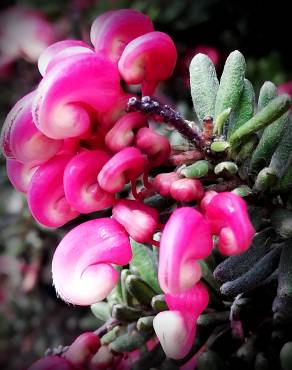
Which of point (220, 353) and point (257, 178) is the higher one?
point (257, 178)

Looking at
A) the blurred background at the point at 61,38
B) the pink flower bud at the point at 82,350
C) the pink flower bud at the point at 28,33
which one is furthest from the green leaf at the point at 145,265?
the pink flower bud at the point at 28,33

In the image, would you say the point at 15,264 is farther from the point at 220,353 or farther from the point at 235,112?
the point at 235,112

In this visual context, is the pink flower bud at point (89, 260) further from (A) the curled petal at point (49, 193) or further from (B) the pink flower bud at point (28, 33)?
(B) the pink flower bud at point (28, 33)

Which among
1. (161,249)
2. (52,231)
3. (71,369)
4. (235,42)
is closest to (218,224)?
(161,249)

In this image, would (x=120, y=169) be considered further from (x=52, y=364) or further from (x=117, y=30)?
(x=52, y=364)

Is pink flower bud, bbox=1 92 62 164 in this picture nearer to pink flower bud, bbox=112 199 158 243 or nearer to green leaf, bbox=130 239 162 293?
pink flower bud, bbox=112 199 158 243

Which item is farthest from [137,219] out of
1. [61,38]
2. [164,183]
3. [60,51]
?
[61,38]

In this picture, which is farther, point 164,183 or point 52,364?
point 52,364
